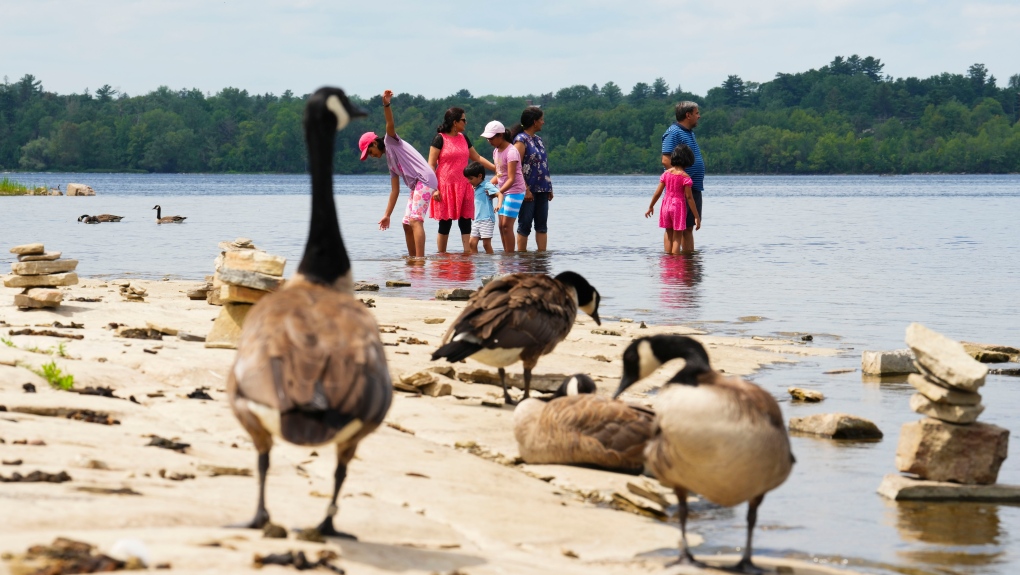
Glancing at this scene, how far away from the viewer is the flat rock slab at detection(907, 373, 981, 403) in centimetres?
694

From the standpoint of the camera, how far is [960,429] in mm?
7043

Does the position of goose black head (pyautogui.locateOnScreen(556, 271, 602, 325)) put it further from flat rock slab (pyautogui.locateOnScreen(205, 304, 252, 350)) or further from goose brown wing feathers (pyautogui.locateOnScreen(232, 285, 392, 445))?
goose brown wing feathers (pyautogui.locateOnScreen(232, 285, 392, 445))

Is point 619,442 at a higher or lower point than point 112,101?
lower

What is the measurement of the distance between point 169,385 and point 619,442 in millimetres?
3204

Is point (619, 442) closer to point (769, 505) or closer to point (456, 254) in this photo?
point (769, 505)

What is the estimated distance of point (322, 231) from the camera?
527 centimetres

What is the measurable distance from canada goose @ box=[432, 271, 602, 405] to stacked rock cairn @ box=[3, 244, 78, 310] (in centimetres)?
487

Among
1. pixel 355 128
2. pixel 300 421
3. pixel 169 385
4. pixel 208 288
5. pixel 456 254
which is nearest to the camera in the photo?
pixel 300 421

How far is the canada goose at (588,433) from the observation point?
23.6 feet

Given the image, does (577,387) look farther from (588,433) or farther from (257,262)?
(257,262)

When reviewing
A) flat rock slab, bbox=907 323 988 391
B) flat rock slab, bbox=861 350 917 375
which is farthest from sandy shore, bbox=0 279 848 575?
flat rock slab, bbox=861 350 917 375

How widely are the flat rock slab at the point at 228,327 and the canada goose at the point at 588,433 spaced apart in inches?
125

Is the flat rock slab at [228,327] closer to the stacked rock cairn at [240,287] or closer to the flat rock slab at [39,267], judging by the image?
the stacked rock cairn at [240,287]

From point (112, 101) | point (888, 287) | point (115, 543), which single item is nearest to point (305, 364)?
point (115, 543)
